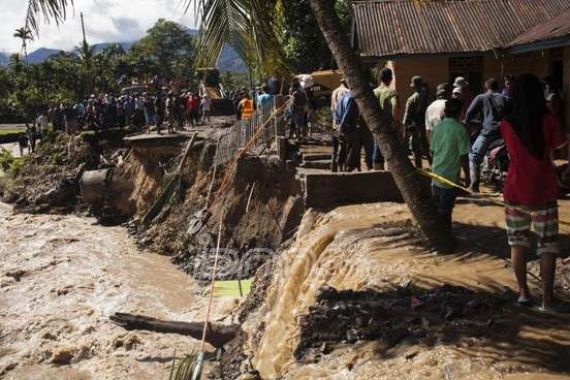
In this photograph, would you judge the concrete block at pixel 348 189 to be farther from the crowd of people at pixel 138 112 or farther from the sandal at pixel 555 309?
the crowd of people at pixel 138 112

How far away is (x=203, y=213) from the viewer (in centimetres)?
1833

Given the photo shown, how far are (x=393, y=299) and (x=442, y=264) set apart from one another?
3.61 ft

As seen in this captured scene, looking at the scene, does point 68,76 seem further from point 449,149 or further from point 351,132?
point 449,149

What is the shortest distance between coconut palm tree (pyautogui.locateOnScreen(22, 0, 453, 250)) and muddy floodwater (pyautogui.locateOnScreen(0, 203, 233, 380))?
231 inches

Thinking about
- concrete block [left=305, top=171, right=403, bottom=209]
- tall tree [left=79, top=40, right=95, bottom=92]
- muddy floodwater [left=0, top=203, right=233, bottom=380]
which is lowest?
muddy floodwater [left=0, top=203, right=233, bottom=380]

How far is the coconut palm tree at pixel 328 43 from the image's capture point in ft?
23.5

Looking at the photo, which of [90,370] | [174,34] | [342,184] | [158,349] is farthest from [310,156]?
[174,34]

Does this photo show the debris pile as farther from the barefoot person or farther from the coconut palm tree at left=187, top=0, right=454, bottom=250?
the coconut palm tree at left=187, top=0, right=454, bottom=250

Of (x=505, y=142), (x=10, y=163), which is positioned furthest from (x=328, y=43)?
(x=10, y=163)

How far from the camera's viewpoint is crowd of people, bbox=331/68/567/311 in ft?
17.5

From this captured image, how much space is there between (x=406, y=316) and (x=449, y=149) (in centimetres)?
238

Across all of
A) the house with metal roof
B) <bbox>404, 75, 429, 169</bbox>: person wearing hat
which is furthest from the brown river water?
the house with metal roof

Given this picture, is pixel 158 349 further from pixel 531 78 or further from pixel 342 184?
pixel 531 78

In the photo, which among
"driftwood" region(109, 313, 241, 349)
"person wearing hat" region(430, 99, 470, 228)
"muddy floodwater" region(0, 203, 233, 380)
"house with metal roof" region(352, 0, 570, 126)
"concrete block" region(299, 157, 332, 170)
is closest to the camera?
"person wearing hat" region(430, 99, 470, 228)
